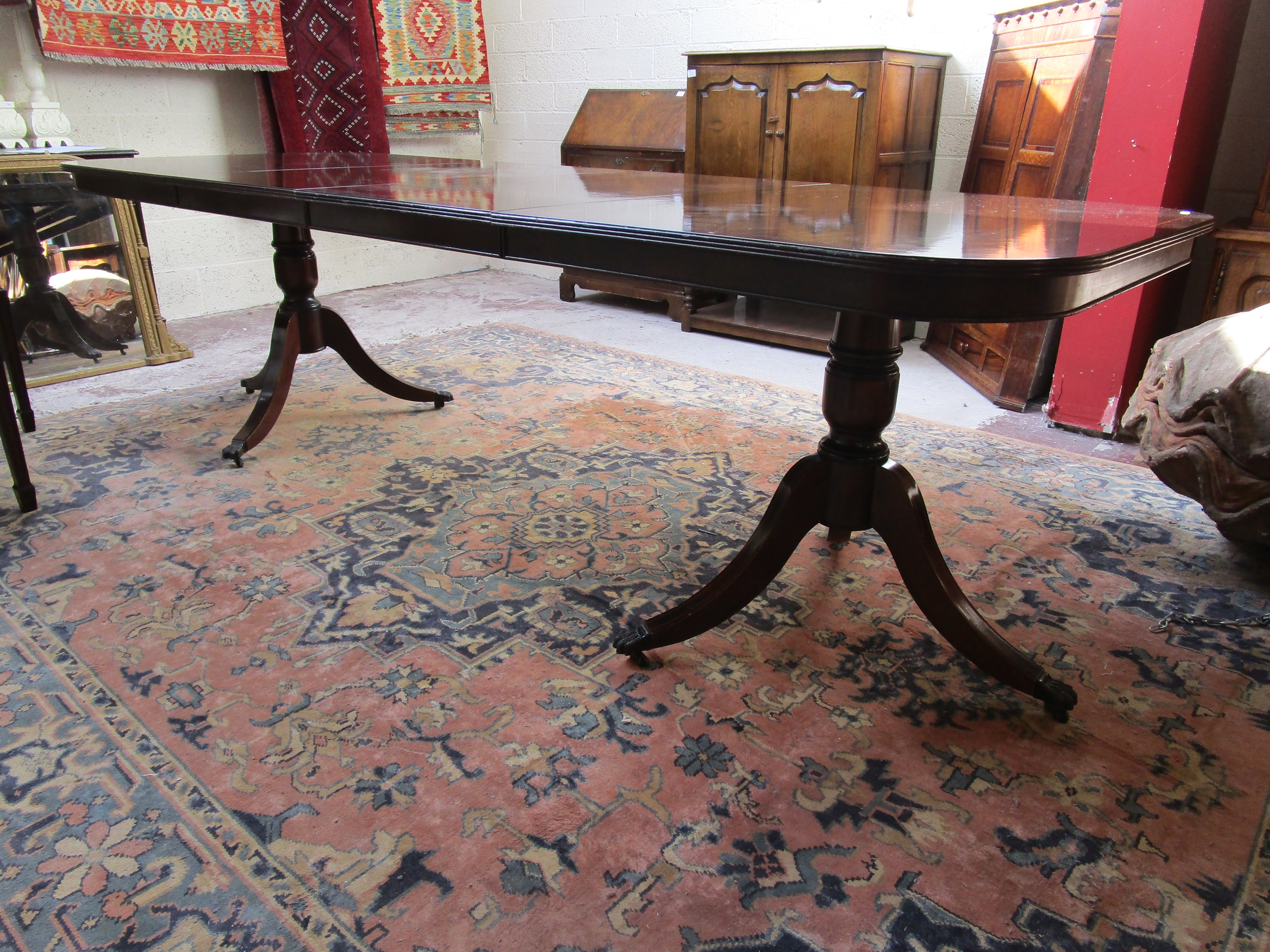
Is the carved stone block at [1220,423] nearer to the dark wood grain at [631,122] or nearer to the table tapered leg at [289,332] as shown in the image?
the table tapered leg at [289,332]

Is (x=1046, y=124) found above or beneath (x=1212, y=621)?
above

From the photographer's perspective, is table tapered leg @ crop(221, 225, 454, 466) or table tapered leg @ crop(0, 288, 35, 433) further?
table tapered leg @ crop(221, 225, 454, 466)

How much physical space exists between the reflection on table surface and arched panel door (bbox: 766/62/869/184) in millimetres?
1432

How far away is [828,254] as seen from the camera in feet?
3.24

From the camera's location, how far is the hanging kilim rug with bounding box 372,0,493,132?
15.3 ft

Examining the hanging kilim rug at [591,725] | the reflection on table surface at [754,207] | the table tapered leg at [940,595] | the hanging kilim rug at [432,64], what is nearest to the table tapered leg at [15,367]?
the hanging kilim rug at [591,725]

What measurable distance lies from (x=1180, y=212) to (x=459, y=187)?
4.45 feet

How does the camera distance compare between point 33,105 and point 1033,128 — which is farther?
point 33,105

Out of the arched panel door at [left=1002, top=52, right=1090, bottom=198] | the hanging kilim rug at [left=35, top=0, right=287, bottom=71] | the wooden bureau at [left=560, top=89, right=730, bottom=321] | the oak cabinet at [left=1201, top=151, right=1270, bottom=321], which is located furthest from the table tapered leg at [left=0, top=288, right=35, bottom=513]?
the oak cabinet at [left=1201, top=151, right=1270, bottom=321]

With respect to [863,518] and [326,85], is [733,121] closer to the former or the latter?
[326,85]

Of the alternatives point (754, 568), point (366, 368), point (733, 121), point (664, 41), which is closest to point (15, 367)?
point (366, 368)

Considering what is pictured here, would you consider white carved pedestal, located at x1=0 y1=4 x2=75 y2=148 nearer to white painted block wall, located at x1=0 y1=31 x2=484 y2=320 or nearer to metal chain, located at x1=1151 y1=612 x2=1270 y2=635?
white painted block wall, located at x1=0 y1=31 x2=484 y2=320

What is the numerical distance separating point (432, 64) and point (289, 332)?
10.2 feet

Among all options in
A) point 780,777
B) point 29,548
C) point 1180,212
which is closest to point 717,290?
point 780,777
